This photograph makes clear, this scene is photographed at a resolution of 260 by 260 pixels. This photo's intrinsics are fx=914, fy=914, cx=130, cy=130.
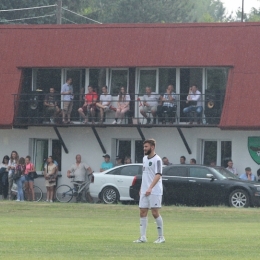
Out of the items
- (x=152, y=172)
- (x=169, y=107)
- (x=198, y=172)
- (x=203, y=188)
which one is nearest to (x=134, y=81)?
(x=169, y=107)

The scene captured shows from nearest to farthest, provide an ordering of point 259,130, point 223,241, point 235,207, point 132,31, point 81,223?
point 223,241
point 81,223
point 235,207
point 259,130
point 132,31

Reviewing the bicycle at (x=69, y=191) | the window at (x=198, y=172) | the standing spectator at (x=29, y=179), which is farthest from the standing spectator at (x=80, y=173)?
the window at (x=198, y=172)

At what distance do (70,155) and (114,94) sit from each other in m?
3.09

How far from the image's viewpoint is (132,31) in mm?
35281

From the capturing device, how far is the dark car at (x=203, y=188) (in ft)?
99.6

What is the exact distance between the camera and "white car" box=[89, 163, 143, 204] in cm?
3225

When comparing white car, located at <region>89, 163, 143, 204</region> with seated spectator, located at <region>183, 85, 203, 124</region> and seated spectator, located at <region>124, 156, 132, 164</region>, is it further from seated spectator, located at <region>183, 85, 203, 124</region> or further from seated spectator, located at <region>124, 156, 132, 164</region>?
seated spectator, located at <region>183, 85, 203, 124</region>

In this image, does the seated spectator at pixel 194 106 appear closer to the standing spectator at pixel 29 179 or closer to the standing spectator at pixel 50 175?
the standing spectator at pixel 50 175

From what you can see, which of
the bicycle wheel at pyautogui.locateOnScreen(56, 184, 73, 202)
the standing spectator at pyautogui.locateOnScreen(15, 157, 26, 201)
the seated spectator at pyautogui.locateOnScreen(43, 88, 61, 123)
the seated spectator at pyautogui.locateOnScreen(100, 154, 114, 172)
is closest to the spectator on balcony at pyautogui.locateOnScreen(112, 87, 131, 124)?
the seated spectator at pyautogui.locateOnScreen(100, 154, 114, 172)

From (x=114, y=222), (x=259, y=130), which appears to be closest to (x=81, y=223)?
(x=114, y=222)

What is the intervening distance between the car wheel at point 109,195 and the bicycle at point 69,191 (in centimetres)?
203

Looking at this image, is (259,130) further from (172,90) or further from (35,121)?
(35,121)


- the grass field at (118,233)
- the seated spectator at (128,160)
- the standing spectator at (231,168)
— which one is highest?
the seated spectator at (128,160)

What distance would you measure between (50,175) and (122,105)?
3.81 m
